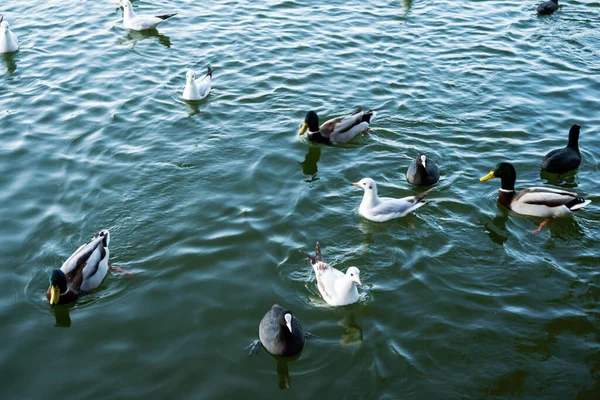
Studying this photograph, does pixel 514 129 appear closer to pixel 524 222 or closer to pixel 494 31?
pixel 524 222

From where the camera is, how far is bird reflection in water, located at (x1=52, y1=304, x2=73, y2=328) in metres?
9.98

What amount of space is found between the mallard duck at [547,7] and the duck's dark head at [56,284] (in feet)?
Result: 55.0

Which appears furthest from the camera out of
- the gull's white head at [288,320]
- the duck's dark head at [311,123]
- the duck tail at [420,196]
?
the duck's dark head at [311,123]

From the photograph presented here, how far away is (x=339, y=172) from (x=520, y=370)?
6.00 meters

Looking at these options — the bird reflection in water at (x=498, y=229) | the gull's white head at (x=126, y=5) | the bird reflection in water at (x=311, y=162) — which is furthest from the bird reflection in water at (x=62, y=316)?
the gull's white head at (x=126, y=5)

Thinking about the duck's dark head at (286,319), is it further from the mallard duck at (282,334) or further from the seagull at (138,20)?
the seagull at (138,20)

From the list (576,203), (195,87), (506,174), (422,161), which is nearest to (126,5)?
(195,87)

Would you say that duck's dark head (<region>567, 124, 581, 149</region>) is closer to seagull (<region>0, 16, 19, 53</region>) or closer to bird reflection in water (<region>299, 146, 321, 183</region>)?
bird reflection in water (<region>299, 146, 321, 183</region>)

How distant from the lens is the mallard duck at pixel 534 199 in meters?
12.0

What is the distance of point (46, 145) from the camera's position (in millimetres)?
14711

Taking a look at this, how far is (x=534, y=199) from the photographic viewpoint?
40.2ft

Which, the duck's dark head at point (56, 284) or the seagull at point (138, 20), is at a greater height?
the seagull at point (138, 20)

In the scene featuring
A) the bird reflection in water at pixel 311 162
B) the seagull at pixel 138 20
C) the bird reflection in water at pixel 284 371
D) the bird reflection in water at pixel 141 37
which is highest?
the seagull at pixel 138 20

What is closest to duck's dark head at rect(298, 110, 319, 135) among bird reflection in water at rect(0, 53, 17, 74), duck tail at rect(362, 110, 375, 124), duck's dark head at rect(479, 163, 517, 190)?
duck tail at rect(362, 110, 375, 124)
